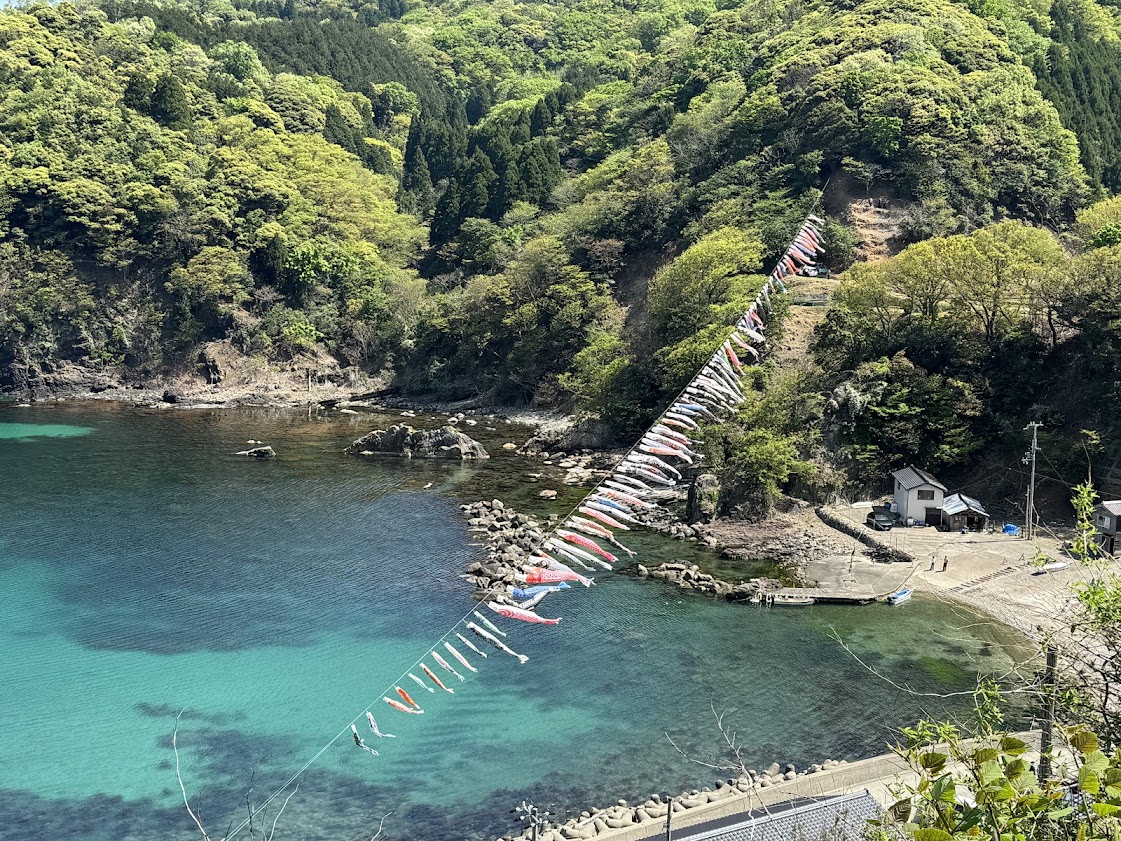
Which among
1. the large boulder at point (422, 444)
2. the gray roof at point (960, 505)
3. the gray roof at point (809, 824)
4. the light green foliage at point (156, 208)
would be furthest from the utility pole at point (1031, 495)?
the light green foliage at point (156, 208)

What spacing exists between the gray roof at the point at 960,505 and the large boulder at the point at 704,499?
31.9 feet

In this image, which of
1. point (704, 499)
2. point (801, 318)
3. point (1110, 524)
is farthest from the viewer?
point (801, 318)

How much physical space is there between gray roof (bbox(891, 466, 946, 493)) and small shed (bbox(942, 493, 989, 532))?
1021 millimetres

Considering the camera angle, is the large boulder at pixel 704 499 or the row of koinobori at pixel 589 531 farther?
the large boulder at pixel 704 499

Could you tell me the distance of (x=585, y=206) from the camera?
3150 inches

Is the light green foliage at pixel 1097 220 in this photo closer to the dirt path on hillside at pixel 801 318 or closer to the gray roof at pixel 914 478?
the dirt path on hillside at pixel 801 318

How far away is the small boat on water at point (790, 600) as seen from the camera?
37.8 meters

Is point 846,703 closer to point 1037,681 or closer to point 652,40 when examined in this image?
point 1037,681

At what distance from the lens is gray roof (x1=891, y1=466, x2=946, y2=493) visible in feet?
145

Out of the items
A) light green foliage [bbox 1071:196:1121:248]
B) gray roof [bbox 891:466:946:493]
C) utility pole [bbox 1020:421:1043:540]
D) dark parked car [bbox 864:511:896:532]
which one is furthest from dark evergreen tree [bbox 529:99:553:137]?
utility pole [bbox 1020:421:1043:540]

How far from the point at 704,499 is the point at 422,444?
70.6 ft

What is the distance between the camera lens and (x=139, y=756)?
28.0 m

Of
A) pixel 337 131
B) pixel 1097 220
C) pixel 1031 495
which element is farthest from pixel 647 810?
pixel 337 131

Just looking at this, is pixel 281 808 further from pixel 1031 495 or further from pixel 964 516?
pixel 1031 495
